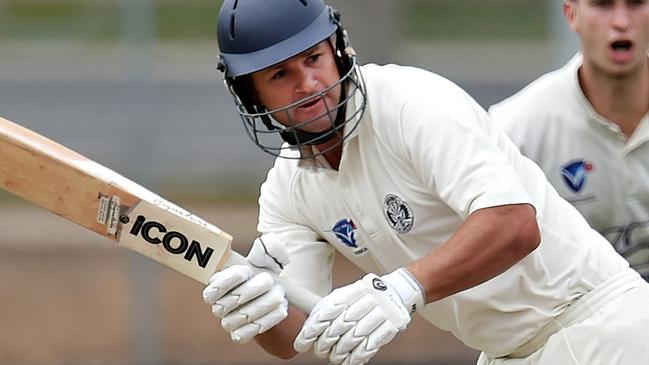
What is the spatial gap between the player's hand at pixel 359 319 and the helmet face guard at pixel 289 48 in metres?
0.47

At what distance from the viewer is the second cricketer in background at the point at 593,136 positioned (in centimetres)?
440

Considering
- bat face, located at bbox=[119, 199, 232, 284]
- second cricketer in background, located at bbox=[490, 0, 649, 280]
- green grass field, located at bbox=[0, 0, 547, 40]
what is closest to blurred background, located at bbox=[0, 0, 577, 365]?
green grass field, located at bbox=[0, 0, 547, 40]

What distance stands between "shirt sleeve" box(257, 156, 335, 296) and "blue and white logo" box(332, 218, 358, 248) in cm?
12

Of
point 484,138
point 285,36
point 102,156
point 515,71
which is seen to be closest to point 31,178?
point 285,36

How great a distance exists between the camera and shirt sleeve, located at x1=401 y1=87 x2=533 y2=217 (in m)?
3.34

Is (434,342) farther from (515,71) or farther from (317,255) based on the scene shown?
(317,255)

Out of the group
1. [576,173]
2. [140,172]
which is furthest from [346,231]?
[140,172]

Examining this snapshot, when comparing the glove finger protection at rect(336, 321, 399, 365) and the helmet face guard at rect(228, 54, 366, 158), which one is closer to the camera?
the glove finger protection at rect(336, 321, 399, 365)

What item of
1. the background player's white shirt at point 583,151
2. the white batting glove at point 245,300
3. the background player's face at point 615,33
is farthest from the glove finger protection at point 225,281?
the background player's face at point 615,33

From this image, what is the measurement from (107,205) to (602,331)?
129cm

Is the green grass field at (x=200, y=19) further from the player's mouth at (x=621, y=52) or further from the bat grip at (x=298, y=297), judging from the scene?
the bat grip at (x=298, y=297)

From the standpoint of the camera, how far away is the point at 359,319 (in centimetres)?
322

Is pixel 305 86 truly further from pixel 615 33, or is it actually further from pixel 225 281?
pixel 615 33

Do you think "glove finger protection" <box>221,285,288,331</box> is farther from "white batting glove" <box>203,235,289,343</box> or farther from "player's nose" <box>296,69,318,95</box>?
"player's nose" <box>296,69,318,95</box>
